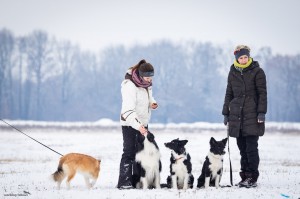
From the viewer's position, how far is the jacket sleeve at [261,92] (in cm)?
886

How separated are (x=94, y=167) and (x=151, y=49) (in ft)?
238

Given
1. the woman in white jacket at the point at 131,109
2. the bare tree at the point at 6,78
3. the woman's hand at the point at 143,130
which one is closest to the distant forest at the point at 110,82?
the bare tree at the point at 6,78

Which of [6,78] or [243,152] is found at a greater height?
[6,78]

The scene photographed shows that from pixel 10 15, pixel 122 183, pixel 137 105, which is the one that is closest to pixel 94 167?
pixel 122 183

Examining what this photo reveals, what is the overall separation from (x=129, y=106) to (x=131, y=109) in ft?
0.23

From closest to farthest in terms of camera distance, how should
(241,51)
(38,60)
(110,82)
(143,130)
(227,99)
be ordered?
(143,130), (241,51), (227,99), (38,60), (110,82)

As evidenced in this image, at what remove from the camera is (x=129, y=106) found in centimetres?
886

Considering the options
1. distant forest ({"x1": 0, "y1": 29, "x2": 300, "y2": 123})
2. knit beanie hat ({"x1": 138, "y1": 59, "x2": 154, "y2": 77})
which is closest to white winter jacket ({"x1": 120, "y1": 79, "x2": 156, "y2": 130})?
knit beanie hat ({"x1": 138, "y1": 59, "x2": 154, "y2": 77})

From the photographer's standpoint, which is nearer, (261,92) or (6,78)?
(261,92)

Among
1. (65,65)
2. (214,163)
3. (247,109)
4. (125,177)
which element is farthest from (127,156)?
(65,65)

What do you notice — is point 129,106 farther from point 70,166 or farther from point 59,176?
point 59,176

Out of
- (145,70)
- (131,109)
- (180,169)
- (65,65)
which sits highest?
(65,65)

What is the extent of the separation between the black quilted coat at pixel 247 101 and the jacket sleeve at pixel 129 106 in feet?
6.16

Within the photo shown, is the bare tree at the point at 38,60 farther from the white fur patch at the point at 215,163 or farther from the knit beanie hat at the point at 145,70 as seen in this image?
the white fur patch at the point at 215,163
